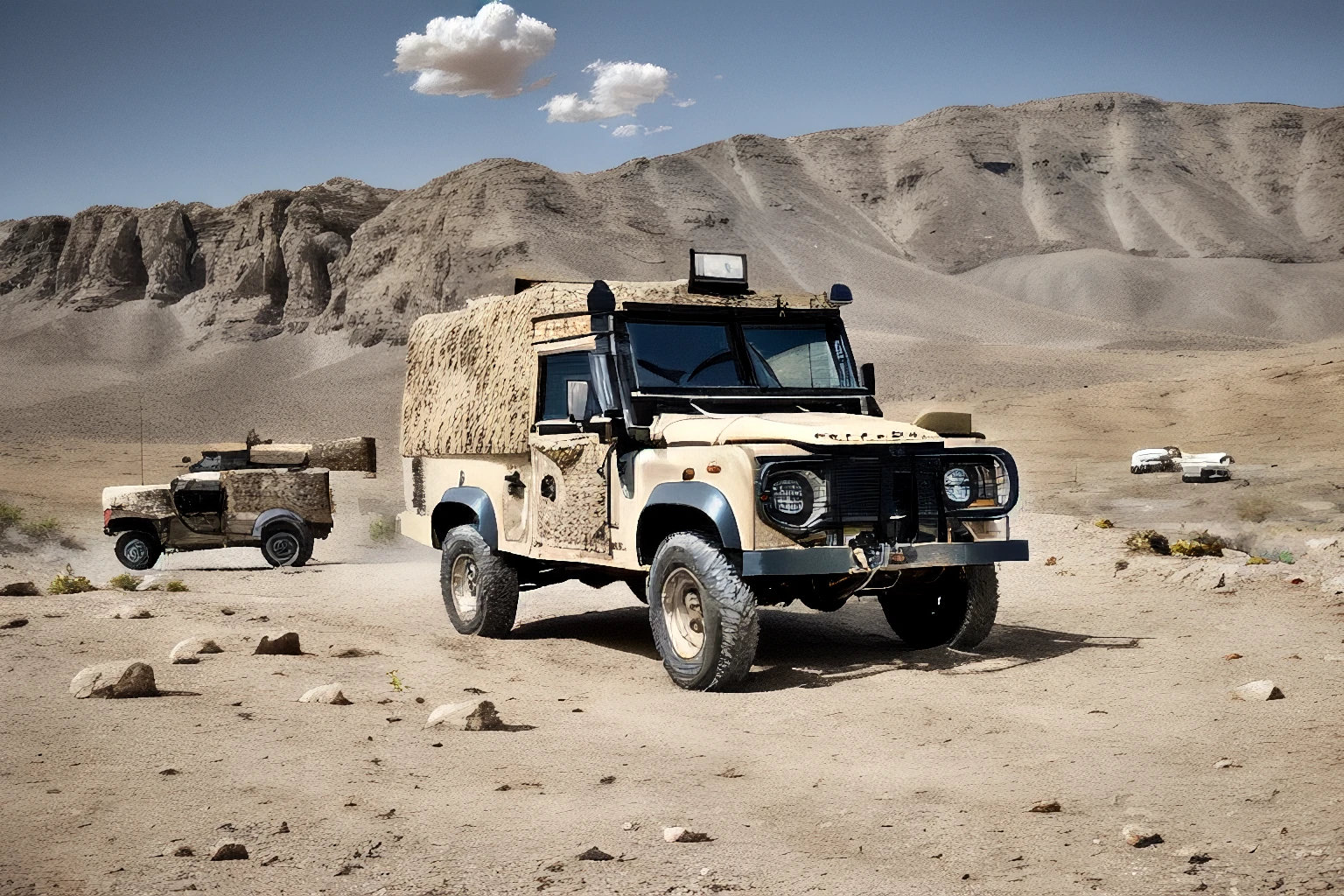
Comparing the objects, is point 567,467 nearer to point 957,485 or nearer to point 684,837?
point 957,485

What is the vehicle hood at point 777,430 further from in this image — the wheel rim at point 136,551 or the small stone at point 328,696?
the wheel rim at point 136,551

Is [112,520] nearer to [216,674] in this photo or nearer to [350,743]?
[216,674]

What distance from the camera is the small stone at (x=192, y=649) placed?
29.3ft

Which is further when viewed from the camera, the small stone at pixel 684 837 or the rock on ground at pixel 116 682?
the rock on ground at pixel 116 682

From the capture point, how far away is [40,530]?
21656 mm

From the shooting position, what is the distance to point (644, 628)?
1177 centimetres

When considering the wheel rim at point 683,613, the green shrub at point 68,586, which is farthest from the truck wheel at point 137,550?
the wheel rim at point 683,613

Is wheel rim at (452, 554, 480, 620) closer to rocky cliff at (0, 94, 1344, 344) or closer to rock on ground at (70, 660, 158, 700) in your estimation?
rock on ground at (70, 660, 158, 700)

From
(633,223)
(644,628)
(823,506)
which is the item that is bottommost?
(644,628)

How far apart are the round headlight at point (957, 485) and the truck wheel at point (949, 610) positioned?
0.68 metres

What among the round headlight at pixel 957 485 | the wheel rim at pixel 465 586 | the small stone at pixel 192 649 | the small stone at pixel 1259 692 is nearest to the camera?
the small stone at pixel 1259 692

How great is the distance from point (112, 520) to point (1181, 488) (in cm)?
1980

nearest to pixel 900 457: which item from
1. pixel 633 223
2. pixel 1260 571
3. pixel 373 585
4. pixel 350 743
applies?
pixel 350 743

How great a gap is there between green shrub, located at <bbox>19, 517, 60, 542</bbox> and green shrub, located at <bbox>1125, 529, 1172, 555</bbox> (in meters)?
16.9
